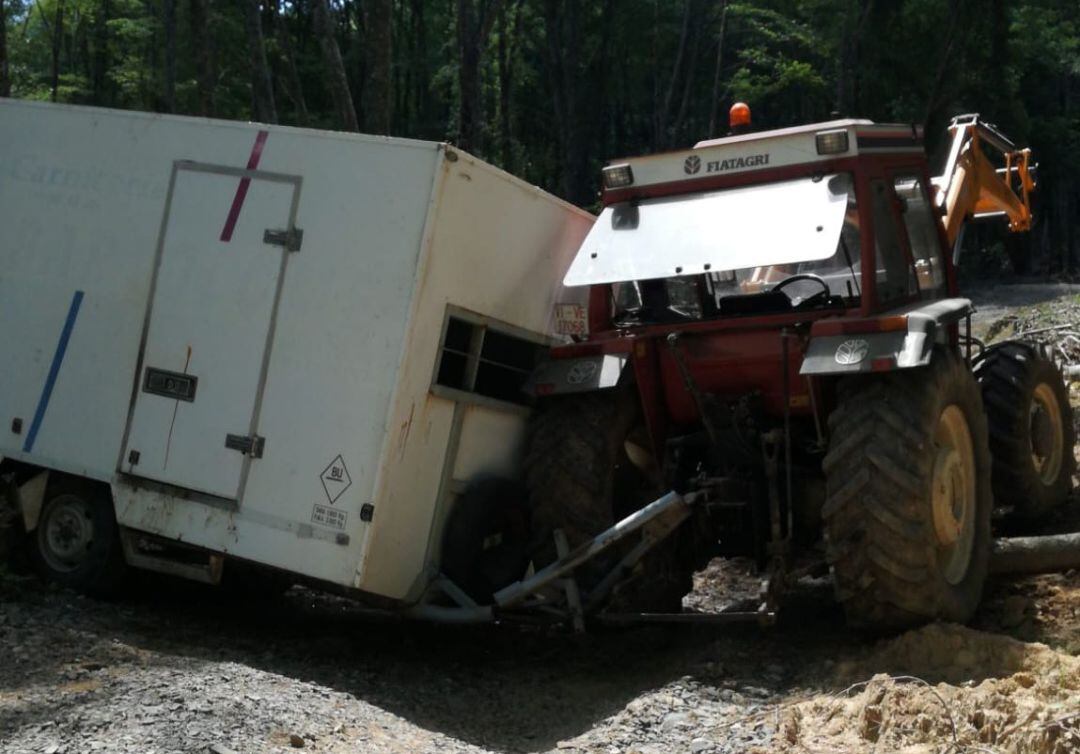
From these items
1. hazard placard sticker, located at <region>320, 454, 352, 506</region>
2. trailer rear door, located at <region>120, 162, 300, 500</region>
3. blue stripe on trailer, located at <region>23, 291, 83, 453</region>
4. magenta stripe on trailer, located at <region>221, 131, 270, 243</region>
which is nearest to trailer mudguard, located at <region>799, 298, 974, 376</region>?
hazard placard sticker, located at <region>320, 454, 352, 506</region>

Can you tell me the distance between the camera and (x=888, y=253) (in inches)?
304

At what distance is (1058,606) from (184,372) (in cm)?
540

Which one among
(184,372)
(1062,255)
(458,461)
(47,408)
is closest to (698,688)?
(458,461)

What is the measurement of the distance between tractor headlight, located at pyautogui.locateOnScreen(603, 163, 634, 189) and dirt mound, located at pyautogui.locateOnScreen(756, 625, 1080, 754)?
10.4ft

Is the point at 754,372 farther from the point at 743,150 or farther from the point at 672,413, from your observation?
the point at 743,150

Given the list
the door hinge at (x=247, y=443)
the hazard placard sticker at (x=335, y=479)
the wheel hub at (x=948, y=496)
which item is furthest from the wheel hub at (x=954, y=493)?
the door hinge at (x=247, y=443)

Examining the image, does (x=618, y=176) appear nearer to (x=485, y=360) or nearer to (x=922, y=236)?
(x=485, y=360)

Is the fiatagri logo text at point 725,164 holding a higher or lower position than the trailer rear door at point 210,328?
higher

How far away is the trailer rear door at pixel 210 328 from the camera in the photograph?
7.90 meters

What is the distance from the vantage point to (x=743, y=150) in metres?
7.82

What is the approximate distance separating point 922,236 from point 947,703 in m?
3.56

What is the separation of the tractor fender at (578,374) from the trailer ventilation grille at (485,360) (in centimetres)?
27

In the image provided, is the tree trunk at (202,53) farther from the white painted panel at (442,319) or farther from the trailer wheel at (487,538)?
the trailer wheel at (487,538)

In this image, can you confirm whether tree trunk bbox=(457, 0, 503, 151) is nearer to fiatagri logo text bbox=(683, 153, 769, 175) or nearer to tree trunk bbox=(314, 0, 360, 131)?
tree trunk bbox=(314, 0, 360, 131)
